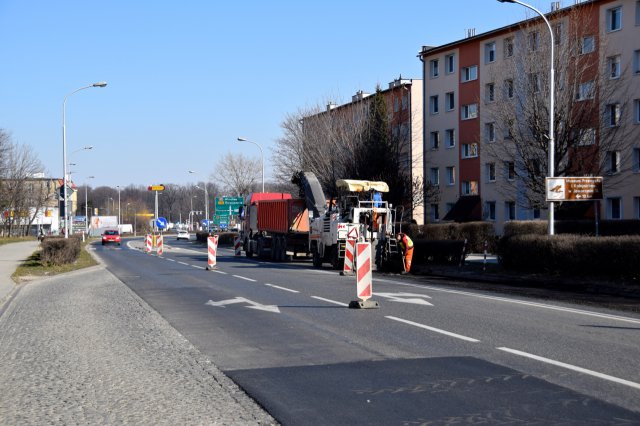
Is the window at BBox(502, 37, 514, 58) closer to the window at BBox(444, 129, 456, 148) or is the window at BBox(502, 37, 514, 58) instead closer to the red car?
the window at BBox(444, 129, 456, 148)

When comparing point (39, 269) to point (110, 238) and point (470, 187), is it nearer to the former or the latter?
point (470, 187)

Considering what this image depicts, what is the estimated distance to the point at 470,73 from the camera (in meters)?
57.6

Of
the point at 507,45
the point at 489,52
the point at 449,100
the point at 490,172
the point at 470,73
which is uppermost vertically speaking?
the point at 489,52

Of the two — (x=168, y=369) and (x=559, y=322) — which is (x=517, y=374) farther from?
(x=559, y=322)

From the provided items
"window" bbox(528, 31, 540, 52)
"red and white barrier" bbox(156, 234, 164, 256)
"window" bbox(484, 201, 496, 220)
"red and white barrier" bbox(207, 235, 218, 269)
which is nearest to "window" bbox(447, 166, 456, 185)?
"window" bbox(484, 201, 496, 220)

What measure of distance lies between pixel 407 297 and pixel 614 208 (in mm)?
32471

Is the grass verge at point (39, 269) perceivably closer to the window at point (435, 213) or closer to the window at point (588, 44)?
the window at point (588, 44)

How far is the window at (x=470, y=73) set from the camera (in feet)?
187

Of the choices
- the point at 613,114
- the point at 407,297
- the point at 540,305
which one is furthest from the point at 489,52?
the point at 540,305

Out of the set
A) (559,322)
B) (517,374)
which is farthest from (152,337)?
(559,322)

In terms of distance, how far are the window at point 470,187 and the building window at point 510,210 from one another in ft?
12.9

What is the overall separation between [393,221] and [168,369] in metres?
20.8

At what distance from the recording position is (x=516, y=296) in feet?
56.9

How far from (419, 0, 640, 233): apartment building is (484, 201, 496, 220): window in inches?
2.9
